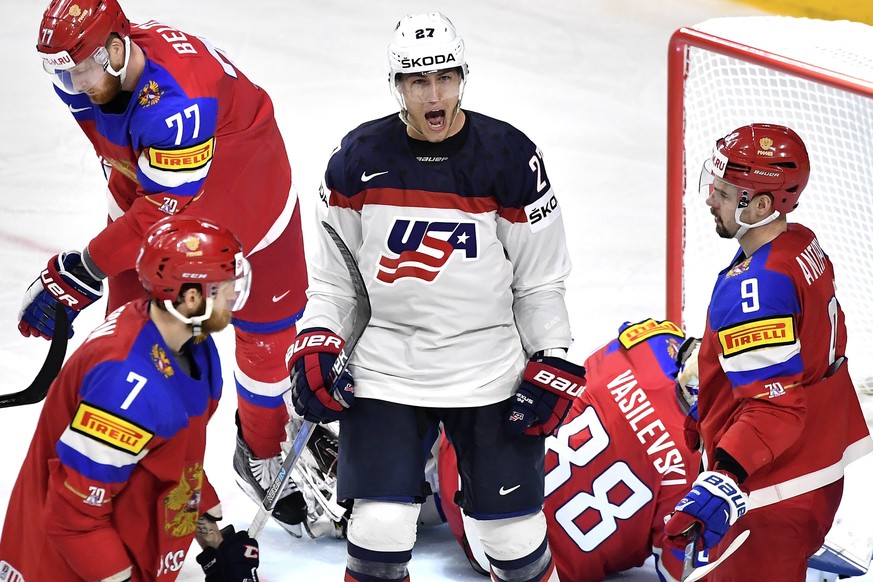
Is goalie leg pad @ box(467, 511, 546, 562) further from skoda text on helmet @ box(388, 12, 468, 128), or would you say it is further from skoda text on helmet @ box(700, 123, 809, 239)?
skoda text on helmet @ box(388, 12, 468, 128)

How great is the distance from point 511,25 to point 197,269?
497 cm

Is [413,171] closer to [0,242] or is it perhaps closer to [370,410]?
[370,410]

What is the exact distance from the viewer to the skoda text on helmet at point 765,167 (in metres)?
2.59

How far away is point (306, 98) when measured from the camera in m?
6.23

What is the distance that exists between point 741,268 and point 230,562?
1.08 metres

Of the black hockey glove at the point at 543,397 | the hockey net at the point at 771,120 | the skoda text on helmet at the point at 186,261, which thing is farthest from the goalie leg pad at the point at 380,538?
the hockey net at the point at 771,120

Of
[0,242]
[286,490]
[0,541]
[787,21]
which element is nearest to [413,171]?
[0,541]

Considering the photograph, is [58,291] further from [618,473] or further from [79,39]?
[618,473]

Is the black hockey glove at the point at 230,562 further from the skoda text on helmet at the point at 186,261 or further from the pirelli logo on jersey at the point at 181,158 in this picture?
the pirelli logo on jersey at the point at 181,158

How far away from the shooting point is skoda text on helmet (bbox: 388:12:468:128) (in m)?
2.58


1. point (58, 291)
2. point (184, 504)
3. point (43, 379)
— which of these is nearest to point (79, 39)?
point (58, 291)

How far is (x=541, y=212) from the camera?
2676 millimetres

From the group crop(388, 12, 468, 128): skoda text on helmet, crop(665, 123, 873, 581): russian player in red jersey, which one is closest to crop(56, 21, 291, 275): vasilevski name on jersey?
crop(388, 12, 468, 128): skoda text on helmet

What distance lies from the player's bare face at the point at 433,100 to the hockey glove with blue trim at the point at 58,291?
987 millimetres
